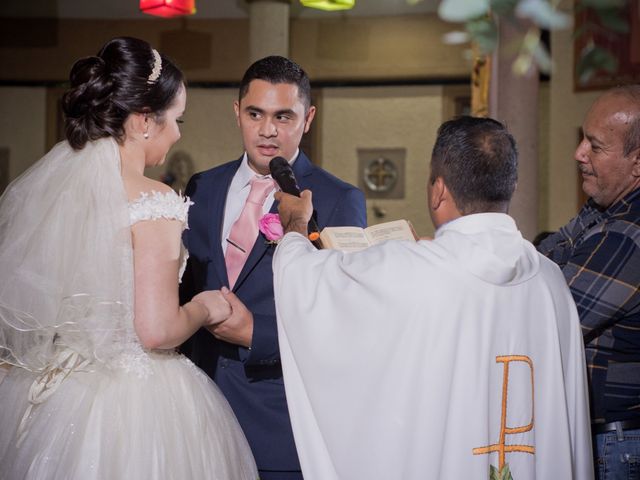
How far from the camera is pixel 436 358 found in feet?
7.11

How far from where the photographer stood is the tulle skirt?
7.29ft

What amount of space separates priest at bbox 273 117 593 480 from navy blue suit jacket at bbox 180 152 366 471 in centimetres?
38

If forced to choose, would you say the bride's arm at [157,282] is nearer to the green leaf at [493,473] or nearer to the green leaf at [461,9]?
the green leaf at [493,473]

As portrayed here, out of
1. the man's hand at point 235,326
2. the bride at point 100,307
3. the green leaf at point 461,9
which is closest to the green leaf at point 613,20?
the green leaf at point 461,9

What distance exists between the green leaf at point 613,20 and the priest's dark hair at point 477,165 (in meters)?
6.31

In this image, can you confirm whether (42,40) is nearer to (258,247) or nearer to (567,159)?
(567,159)

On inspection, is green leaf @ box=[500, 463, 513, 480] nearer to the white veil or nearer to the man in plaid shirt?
the man in plaid shirt

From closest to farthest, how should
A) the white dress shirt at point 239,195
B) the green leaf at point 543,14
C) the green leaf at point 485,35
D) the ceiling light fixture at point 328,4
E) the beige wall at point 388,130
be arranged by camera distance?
the white dress shirt at point 239,195, the green leaf at point 485,35, the ceiling light fixture at point 328,4, the green leaf at point 543,14, the beige wall at point 388,130

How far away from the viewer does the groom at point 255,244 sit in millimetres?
2713

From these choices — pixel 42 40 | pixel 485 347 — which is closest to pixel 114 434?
pixel 485 347

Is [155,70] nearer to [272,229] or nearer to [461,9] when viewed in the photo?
[272,229]

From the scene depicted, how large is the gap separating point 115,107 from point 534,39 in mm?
5774

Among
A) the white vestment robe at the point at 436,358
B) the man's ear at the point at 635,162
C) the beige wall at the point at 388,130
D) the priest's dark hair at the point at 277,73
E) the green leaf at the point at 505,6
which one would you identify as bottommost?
the white vestment robe at the point at 436,358

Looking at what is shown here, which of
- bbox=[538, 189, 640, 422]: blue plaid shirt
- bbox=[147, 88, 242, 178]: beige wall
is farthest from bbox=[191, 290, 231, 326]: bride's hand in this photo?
bbox=[147, 88, 242, 178]: beige wall
